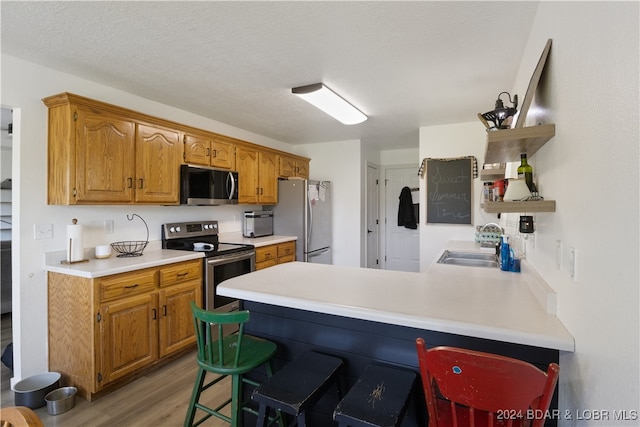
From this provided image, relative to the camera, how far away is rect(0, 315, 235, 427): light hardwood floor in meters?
1.94

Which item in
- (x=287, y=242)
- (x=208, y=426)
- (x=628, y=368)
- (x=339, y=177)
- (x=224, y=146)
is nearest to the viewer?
(x=628, y=368)

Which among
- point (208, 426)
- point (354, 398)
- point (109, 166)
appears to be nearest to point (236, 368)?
point (354, 398)

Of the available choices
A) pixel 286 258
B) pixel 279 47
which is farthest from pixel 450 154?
A: pixel 279 47

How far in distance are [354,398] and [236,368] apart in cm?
60

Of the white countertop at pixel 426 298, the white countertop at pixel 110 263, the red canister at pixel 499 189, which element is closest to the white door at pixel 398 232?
the red canister at pixel 499 189

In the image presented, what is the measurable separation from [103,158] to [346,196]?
3.20m

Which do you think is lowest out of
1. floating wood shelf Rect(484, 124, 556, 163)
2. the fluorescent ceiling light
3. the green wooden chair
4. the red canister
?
the green wooden chair

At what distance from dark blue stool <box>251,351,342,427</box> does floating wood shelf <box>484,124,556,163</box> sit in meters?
1.20

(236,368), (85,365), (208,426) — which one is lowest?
(208,426)

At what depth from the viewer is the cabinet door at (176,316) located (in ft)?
8.45

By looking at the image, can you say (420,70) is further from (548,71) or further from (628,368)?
(628,368)

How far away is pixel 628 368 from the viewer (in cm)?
67

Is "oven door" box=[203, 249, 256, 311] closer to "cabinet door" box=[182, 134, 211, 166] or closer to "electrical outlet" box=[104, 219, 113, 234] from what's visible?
"electrical outlet" box=[104, 219, 113, 234]

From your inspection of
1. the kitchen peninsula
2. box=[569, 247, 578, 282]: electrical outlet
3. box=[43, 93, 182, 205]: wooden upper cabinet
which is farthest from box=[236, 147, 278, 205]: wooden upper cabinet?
box=[569, 247, 578, 282]: electrical outlet
